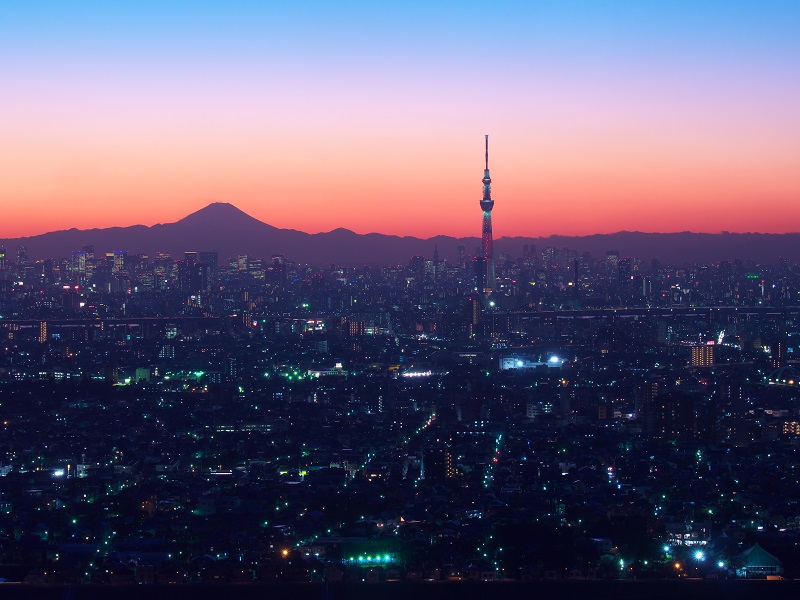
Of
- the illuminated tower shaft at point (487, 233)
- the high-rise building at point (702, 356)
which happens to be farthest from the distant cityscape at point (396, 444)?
the illuminated tower shaft at point (487, 233)

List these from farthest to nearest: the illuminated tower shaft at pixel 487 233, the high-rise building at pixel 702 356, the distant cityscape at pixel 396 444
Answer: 1. the illuminated tower shaft at pixel 487 233
2. the high-rise building at pixel 702 356
3. the distant cityscape at pixel 396 444

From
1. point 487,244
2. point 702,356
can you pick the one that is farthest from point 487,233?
point 702,356

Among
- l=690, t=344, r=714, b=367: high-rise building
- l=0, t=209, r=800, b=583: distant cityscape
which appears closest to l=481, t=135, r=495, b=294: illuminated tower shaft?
l=0, t=209, r=800, b=583: distant cityscape

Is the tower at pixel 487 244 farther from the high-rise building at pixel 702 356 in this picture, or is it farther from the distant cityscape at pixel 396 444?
the high-rise building at pixel 702 356

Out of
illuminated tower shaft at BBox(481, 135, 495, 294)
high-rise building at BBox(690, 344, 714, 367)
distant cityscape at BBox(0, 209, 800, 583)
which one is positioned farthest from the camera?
illuminated tower shaft at BBox(481, 135, 495, 294)

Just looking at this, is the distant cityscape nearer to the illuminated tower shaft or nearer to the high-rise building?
the high-rise building

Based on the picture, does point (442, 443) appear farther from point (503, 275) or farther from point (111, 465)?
point (503, 275)

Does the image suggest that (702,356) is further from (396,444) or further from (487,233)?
(487,233)

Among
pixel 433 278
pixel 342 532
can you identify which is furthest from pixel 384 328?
pixel 342 532
